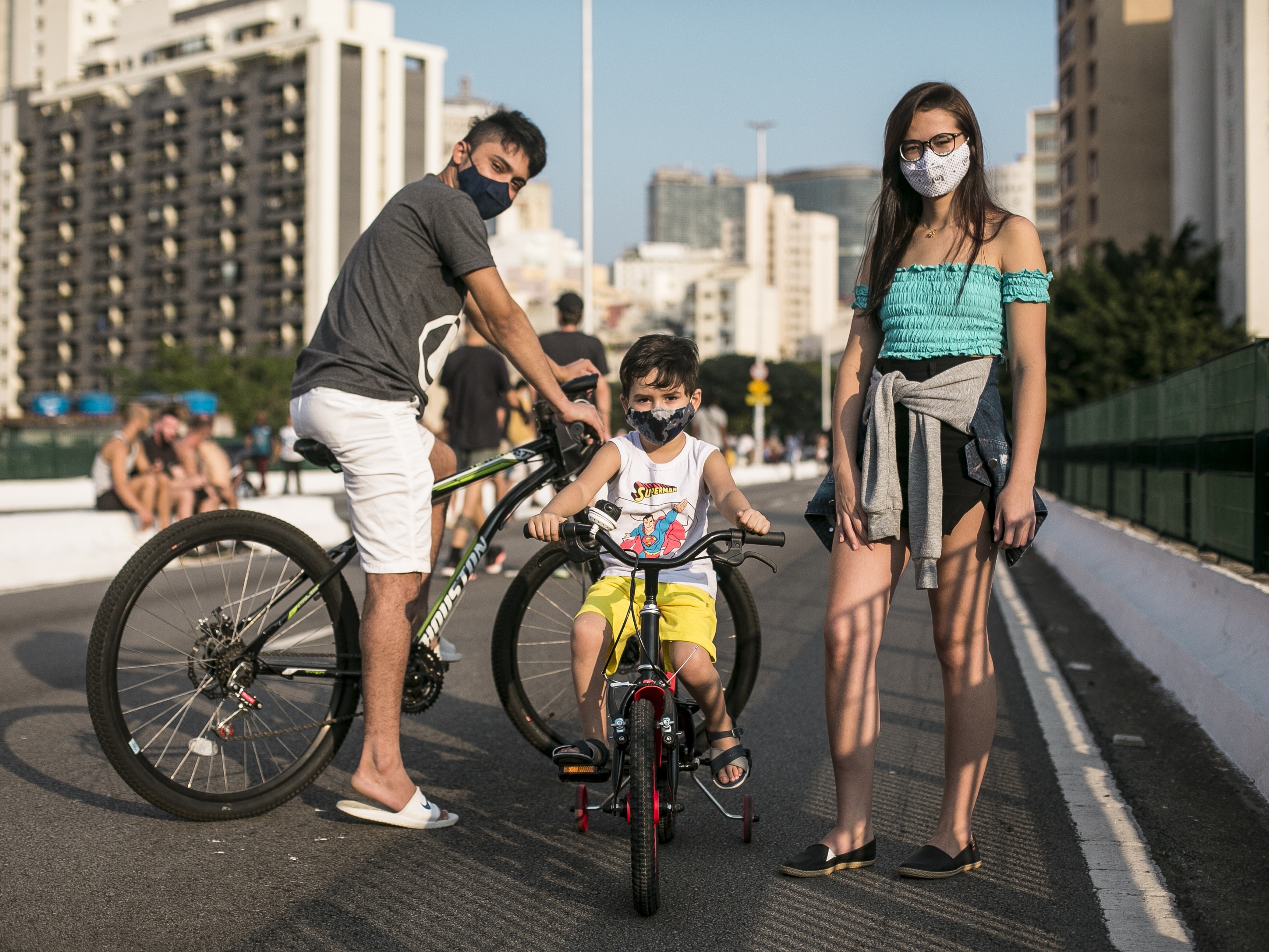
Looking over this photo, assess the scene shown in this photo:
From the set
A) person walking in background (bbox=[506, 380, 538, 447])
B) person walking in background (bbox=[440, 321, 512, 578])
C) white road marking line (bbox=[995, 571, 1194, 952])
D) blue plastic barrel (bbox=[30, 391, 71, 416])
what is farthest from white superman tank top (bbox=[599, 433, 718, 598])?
blue plastic barrel (bbox=[30, 391, 71, 416])

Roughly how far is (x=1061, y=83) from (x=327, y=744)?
74.3 metres

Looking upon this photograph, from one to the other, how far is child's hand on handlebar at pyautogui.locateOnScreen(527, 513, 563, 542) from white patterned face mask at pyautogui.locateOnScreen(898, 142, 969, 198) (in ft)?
4.35

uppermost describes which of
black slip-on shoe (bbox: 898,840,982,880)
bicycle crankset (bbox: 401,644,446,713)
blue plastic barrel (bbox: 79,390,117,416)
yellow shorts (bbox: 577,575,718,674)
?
blue plastic barrel (bbox: 79,390,117,416)

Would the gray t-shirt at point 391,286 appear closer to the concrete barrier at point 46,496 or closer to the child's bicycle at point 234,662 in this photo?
the child's bicycle at point 234,662

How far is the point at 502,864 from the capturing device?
12.1ft

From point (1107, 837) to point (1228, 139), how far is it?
44834 millimetres

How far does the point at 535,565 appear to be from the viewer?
4559mm

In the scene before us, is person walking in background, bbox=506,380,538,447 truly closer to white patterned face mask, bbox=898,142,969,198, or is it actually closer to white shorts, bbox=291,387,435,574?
white shorts, bbox=291,387,435,574

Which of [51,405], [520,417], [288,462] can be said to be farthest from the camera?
[51,405]

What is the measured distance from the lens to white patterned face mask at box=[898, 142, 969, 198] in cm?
360

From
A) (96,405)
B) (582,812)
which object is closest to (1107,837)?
(582,812)

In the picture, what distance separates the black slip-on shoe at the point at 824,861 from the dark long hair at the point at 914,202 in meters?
1.46

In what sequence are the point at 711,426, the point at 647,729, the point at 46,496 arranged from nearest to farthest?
the point at 647,729
the point at 711,426
the point at 46,496

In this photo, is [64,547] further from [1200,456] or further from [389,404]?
[1200,456]
